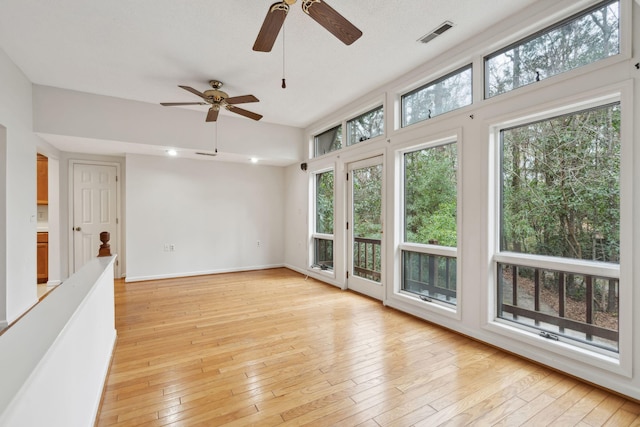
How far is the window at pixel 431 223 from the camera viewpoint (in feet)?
10.8

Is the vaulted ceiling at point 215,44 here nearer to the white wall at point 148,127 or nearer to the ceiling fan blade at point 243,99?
the white wall at point 148,127

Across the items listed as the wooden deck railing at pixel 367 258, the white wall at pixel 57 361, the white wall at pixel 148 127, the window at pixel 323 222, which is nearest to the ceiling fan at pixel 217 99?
the white wall at pixel 148 127

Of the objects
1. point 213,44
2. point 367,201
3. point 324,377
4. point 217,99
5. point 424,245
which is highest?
point 213,44

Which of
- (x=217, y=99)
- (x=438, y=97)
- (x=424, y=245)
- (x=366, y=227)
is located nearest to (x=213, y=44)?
(x=217, y=99)

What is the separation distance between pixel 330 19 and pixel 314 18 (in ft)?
0.35

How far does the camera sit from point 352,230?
4723mm

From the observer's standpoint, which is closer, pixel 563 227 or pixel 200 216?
pixel 563 227

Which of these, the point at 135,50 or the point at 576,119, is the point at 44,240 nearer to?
the point at 135,50

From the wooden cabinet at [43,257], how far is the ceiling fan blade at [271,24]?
17.9 feet

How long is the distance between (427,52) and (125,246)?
5567 millimetres

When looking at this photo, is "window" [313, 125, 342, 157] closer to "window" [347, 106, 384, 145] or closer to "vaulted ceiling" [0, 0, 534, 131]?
"window" [347, 106, 384, 145]

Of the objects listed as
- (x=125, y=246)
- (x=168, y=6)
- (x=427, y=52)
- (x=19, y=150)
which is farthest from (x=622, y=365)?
(x=125, y=246)

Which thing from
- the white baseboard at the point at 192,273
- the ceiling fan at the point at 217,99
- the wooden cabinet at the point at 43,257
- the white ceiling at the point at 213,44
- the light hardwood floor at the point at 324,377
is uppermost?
Answer: the white ceiling at the point at 213,44

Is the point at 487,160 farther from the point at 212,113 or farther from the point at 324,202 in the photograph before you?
the point at 212,113
